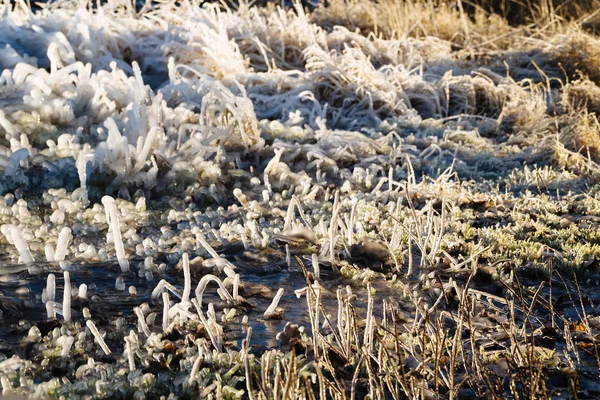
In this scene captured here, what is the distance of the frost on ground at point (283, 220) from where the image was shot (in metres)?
2.26

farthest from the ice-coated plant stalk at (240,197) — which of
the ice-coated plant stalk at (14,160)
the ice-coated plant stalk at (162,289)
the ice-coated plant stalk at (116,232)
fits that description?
the ice-coated plant stalk at (162,289)

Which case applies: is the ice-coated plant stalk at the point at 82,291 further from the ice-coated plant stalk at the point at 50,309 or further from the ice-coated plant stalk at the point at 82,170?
the ice-coated plant stalk at the point at 82,170

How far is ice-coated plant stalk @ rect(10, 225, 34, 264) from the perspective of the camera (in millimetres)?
2778

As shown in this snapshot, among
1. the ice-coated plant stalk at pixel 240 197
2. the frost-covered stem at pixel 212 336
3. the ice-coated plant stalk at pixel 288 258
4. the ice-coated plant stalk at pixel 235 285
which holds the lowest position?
the ice-coated plant stalk at pixel 240 197

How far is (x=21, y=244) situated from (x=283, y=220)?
58.6 inches

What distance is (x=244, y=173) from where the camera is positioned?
4562mm

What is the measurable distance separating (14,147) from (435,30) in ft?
21.2

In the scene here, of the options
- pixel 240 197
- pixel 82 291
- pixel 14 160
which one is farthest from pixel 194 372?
pixel 14 160

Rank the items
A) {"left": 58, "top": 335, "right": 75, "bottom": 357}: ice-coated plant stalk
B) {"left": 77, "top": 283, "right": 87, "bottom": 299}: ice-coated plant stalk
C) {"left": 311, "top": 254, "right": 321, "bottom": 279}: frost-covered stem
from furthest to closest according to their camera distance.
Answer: {"left": 311, "top": 254, "right": 321, "bottom": 279}: frost-covered stem → {"left": 77, "top": 283, "right": 87, "bottom": 299}: ice-coated plant stalk → {"left": 58, "top": 335, "right": 75, "bottom": 357}: ice-coated plant stalk

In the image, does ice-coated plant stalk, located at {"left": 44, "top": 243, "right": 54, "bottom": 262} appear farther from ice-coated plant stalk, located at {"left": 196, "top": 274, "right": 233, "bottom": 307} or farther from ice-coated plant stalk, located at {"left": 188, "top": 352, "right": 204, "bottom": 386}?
ice-coated plant stalk, located at {"left": 188, "top": 352, "right": 204, "bottom": 386}

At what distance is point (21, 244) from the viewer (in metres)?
2.85

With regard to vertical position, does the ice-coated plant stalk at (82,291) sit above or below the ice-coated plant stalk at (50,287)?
below

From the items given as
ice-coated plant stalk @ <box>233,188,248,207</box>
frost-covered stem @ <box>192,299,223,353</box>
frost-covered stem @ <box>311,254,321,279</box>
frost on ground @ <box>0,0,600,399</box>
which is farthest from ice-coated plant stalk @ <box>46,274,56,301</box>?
ice-coated plant stalk @ <box>233,188,248,207</box>

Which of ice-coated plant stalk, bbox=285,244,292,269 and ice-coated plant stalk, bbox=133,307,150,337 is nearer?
ice-coated plant stalk, bbox=133,307,150,337
